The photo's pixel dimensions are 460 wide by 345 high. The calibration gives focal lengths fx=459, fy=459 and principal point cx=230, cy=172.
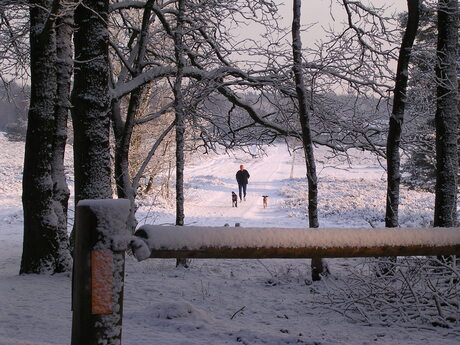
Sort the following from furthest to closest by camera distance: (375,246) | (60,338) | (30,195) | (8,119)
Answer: (8,119)
(30,195)
(60,338)
(375,246)

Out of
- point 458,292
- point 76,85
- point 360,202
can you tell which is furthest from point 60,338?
point 360,202

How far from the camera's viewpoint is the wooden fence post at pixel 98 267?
195 cm

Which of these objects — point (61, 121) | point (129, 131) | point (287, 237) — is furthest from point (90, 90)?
point (129, 131)

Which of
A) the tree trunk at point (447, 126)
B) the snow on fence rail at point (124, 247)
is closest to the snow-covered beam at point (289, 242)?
the snow on fence rail at point (124, 247)

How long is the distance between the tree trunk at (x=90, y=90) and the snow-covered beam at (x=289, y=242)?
3.42 metres

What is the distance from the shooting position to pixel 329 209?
21453mm

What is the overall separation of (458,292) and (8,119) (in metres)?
93.2

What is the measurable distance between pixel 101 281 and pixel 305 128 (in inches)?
267

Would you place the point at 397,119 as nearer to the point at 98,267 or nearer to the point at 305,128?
the point at 305,128

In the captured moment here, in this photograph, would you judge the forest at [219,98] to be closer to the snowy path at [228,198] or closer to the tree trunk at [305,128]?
the tree trunk at [305,128]

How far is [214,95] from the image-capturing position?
33.2 feet

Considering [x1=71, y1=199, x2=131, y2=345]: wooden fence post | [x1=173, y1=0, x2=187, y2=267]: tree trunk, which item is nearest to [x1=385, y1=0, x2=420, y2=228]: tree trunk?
[x1=173, y1=0, x2=187, y2=267]: tree trunk

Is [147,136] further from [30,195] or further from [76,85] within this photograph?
[76,85]

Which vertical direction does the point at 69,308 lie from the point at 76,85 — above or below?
below
